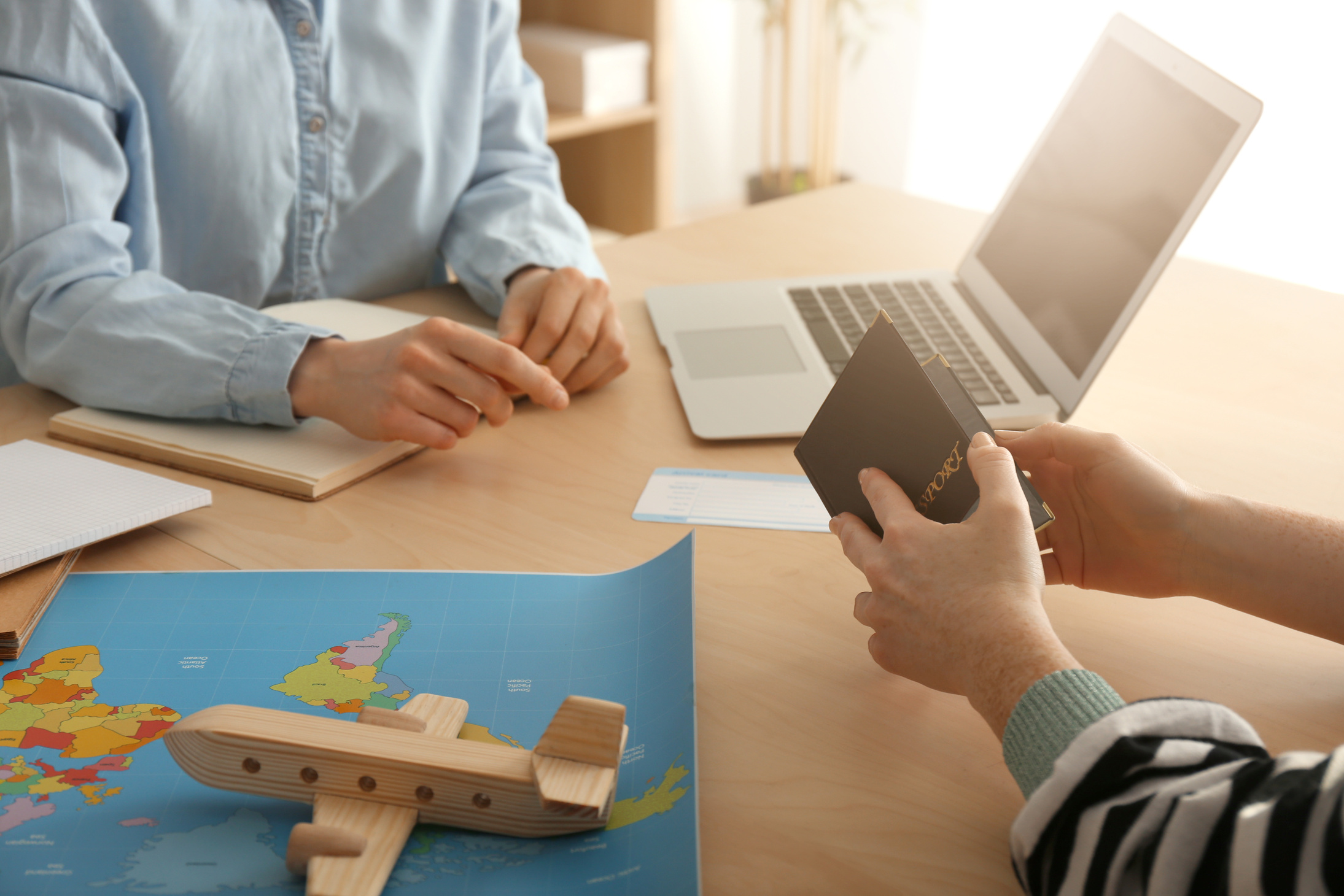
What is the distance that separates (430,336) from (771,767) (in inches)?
17.3

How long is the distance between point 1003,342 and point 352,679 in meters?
0.66

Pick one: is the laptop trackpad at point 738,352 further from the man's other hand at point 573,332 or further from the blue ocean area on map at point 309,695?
the blue ocean area on map at point 309,695

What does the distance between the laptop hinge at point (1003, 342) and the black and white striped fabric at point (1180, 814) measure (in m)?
0.48

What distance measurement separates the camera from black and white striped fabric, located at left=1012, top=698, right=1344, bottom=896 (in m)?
0.36

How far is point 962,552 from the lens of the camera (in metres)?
0.50

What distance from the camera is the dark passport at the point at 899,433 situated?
529 millimetres

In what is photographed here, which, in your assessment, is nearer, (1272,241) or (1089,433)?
(1089,433)

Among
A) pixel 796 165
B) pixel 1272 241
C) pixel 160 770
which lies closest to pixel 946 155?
pixel 796 165

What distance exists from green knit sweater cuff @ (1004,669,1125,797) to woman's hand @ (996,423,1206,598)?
0.65 feet

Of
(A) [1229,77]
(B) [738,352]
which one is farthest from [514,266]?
(A) [1229,77]

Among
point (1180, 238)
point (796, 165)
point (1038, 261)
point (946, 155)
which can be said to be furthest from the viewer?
point (796, 165)

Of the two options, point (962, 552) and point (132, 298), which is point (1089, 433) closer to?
point (962, 552)

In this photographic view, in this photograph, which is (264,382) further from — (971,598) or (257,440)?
(971,598)

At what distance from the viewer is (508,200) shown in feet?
3.72
